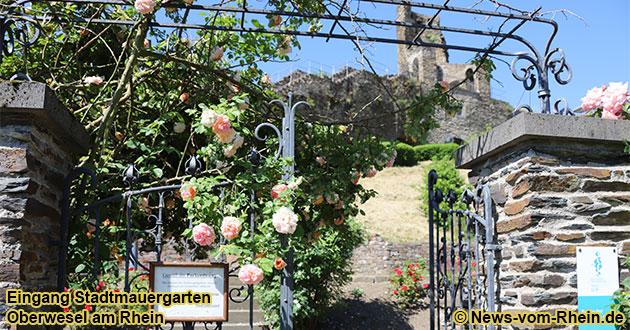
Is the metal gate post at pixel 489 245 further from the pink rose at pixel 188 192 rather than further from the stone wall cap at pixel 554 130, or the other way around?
the pink rose at pixel 188 192

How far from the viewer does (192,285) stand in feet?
8.84

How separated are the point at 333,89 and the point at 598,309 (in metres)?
19.5

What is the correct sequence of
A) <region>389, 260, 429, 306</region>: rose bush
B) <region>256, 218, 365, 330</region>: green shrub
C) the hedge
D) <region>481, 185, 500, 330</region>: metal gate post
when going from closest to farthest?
<region>481, 185, 500, 330</region>: metal gate post
<region>256, 218, 365, 330</region>: green shrub
<region>389, 260, 429, 306</region>: rose bush
the hedge

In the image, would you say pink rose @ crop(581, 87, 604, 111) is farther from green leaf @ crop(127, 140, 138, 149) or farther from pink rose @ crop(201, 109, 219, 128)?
green leaf @ crop(127, 140, 138, 149)

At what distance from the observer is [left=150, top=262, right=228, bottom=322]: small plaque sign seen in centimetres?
267

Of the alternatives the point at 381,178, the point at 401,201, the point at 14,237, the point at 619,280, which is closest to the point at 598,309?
the point at 619,280

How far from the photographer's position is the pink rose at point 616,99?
2.96 metres

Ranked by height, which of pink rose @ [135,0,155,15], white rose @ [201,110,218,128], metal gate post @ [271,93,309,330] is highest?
pink rose @ [135,0,155,15]

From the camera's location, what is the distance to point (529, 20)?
3.18 meters

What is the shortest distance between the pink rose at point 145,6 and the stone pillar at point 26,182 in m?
0.73

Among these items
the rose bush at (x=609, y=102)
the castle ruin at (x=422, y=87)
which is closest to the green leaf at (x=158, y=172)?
the rose bush at (x=609, y=102)

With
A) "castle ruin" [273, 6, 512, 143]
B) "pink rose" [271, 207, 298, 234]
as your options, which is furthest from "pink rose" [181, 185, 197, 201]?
"castle ruin" [273, 6, 512, 143]

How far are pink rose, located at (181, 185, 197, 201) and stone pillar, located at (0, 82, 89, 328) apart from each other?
63cm

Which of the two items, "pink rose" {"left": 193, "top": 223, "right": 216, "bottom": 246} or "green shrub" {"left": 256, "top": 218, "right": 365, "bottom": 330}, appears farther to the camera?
"green shrub" {"left": 256, "top": 218, "right": 365, "bottom": 330}
